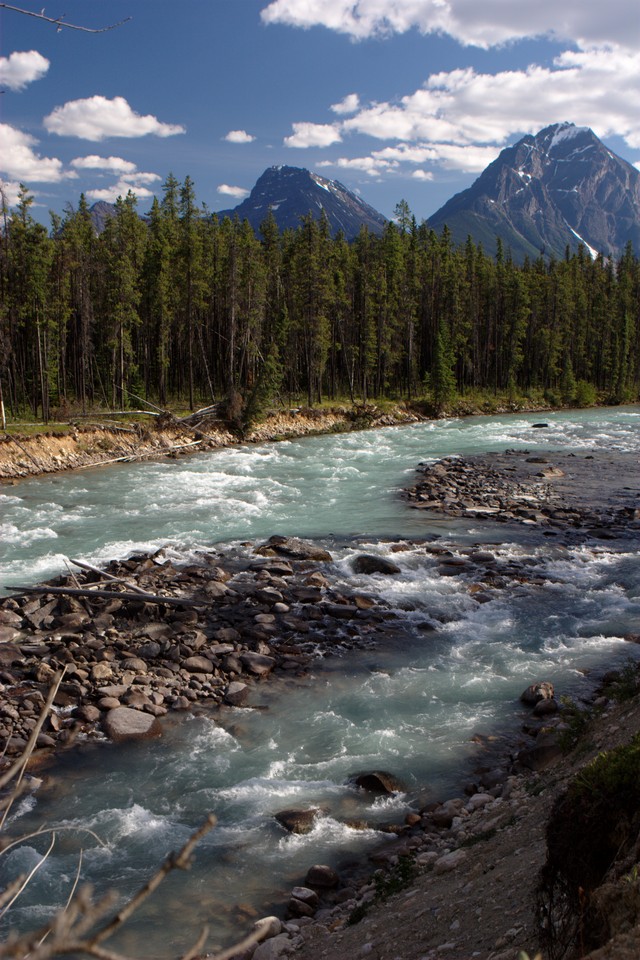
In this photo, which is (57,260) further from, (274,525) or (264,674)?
(264,674)

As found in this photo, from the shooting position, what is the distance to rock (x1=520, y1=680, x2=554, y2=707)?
10.7 meters

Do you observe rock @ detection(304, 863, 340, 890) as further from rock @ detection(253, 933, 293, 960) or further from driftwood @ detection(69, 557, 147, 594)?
driftwood @ detection(69, 557, 147, 594)

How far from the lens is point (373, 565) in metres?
17.2

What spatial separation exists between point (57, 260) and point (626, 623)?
37.5 m

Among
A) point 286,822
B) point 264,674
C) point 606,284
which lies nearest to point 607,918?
point 286,822

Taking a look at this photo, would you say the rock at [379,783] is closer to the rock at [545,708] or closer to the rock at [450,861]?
the rock at [450,861]

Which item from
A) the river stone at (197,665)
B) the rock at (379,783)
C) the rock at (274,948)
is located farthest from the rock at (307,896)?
the river stone at (197,665)

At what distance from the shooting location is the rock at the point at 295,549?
18203mm

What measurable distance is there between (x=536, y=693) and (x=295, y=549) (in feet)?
29.2

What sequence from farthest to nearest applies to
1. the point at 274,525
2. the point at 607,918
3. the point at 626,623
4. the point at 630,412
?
the point at 630,412 → the point at 274,525 → the point at 626,623 → the point at 607,918

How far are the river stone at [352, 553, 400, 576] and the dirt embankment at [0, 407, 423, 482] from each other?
1330 cm

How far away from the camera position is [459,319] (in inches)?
2938

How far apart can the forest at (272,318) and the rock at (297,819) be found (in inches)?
1303

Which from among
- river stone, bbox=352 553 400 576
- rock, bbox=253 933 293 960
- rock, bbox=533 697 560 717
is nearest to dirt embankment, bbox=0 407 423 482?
river stone, bbox=352 553 400 576
